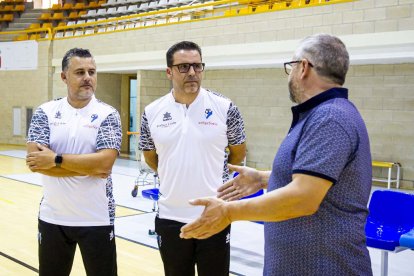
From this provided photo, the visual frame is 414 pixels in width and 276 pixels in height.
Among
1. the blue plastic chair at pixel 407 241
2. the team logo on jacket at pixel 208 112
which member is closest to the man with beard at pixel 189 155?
the team logo on jacket at pixel 208 112

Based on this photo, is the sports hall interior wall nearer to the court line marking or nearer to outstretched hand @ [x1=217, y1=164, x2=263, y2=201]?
the court line marking

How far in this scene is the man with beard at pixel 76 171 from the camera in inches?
102

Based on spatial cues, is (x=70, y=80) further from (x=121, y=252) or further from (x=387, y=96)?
(x=387, y=96)

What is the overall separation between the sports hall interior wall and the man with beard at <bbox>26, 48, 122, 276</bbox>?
6822mm

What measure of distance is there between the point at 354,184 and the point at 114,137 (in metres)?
1.51

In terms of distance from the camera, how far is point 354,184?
160cm

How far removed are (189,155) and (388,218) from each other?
2.18m

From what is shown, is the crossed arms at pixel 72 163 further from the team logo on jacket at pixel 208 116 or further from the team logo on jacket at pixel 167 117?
the team logo on jacket at pixel 208 116

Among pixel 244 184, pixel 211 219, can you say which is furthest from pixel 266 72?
pixel 211 219

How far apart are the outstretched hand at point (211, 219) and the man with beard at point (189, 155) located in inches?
34.5

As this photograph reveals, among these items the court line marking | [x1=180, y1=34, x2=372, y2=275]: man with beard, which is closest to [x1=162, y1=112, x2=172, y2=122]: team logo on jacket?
[x1=180, y1=34, x2=372, y2=275]: man with beard

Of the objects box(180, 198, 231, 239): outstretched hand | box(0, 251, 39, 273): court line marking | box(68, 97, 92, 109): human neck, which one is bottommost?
box(0, 251, 39, 273): court line marking

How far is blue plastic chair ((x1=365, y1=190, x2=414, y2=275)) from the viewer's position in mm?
3631

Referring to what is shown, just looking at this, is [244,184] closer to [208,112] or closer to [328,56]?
[208,112]
